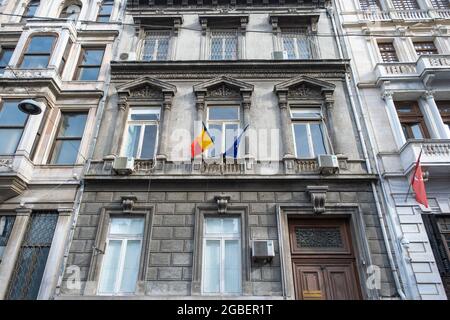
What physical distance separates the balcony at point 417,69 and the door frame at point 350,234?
5376mm

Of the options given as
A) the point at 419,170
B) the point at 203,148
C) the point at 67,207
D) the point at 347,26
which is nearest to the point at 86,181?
the point at 67,207

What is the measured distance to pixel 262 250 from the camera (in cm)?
816

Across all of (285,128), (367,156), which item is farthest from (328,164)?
(285,128)

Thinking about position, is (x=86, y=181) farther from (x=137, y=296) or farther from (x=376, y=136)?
(x=376, y=136)

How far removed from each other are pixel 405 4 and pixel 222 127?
35.5 ft

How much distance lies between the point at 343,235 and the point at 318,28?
29.4 feet

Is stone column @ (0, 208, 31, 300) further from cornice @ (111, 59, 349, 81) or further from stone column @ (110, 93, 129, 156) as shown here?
cornice @ (111, 59, 349, 81)

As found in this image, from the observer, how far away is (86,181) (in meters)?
9.54

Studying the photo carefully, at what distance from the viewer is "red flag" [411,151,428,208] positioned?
8.29 meters

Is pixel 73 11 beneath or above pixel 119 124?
above

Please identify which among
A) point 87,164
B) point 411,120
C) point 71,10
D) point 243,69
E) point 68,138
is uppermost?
point 71,10

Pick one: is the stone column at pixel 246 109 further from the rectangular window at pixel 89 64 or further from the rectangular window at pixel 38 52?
the rectangular window at pixel 38 52

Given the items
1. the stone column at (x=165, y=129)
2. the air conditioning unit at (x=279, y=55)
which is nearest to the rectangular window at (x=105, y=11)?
the stone column at (x=165, y=129)

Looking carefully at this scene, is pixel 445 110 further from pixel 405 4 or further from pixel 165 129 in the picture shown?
pixel 165 129
